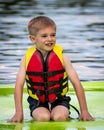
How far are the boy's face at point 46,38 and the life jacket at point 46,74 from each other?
11cm

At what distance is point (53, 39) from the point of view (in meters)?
5.27

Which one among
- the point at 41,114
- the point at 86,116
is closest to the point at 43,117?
the point at 41,114

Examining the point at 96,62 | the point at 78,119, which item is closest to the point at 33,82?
the point at 78,119

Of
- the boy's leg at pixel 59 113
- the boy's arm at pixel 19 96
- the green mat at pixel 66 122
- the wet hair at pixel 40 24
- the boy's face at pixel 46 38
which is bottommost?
the green mat at pixel 66 122

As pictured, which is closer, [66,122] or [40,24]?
[66,122]

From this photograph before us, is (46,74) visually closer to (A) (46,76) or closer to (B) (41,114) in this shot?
(A) (46,76)

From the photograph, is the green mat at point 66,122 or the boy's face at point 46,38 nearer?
the green mat at point 66,122

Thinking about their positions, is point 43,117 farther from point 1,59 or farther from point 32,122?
point 1,59

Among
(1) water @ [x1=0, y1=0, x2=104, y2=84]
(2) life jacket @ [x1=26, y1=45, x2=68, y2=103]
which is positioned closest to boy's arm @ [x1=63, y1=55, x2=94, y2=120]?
(2) life jacket @ [x1=26, y1=45, x2=68, y2=103]

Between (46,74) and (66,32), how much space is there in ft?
23.4

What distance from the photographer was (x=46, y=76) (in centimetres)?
543

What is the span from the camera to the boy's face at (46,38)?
528 centimetres

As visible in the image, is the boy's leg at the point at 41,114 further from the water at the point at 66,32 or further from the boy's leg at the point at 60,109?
the water at the point at 66,32

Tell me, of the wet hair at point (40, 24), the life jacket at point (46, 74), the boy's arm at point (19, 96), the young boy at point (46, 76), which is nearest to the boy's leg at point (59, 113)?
the young boy at point (46, 76)
